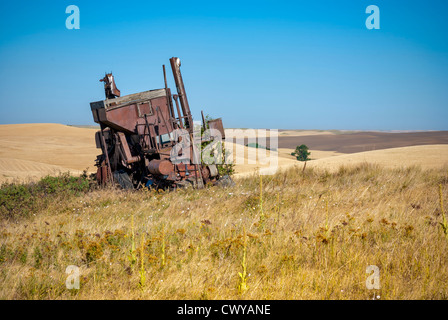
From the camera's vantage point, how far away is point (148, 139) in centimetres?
1021

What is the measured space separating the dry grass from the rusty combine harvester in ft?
10.9

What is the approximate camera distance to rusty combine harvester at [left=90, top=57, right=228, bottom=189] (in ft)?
32.3

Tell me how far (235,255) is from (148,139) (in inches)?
Result: 264

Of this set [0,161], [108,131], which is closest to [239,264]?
[108,131]

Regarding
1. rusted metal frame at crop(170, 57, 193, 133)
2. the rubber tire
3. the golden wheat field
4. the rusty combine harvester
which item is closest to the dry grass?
the golden wheat field

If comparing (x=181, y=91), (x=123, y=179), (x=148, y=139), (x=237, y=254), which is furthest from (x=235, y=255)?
(x=181, y=91)

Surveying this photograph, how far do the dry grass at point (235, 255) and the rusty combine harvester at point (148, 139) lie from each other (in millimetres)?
3309

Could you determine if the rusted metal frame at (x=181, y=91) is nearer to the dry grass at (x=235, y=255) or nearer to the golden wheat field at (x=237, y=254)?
the golden wheat field at (x=237, y=254)

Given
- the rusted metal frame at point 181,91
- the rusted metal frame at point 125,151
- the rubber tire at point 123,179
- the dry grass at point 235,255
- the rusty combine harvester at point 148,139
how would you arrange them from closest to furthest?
the dry grass at point 235,255 < the rusty combine harvester at point 148,139 < the rusted metal frame at point 125,151 < the rubber tire at point 123,179 < the rusted metal frame at point 181,91

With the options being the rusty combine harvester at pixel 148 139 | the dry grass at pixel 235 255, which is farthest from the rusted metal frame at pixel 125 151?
the dry grass at pixel 235 255

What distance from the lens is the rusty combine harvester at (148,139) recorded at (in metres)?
9.85

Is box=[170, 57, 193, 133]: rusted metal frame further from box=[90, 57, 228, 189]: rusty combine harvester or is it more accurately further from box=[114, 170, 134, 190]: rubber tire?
box=[114, 170, 134, 190]: rubber tire

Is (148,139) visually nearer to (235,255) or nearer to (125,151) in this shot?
(125,151)

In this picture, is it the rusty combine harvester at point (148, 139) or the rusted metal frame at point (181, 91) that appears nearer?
the rusty combine harvester at point (148, 139)
